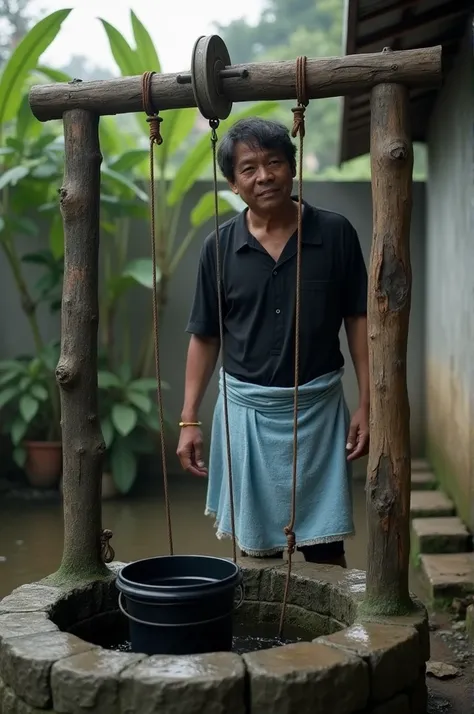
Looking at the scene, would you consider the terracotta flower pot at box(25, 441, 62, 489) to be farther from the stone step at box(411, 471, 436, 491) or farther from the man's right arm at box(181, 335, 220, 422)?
the man's right arm at box(181, 335, 220, 422)

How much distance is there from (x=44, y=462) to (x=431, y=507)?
2735mm

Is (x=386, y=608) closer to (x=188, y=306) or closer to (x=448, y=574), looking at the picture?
(x=448, y=574)

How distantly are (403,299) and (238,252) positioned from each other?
683 millimetres

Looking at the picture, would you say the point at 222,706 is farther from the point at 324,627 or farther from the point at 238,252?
the point at 238,252

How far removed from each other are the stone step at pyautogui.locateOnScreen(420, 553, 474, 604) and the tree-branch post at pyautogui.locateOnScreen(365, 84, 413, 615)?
1.31 meters

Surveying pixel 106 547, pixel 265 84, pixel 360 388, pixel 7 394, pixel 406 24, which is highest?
pixel 406 24

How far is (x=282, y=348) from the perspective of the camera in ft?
10.2

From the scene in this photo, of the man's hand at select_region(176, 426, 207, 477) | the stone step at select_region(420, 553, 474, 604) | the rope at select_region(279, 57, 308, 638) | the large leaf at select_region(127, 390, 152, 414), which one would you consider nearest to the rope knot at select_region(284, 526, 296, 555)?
the rope at select_region(279, 57, 308, 638)

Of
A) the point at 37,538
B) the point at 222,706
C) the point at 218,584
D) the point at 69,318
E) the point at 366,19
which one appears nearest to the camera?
the point at 222,706

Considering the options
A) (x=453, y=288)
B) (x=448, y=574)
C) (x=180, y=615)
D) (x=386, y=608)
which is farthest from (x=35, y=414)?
A: (x=386, y=608)

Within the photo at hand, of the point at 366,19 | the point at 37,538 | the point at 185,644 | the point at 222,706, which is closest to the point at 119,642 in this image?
the point at 185,644

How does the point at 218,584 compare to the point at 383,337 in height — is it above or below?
below

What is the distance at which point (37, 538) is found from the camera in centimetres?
532

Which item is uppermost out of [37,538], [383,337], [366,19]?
[366,19]
